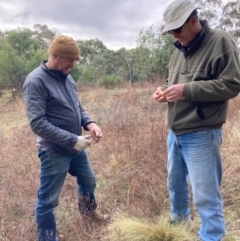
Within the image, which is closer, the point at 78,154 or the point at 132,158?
the point at 78,154

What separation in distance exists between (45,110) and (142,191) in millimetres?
1428

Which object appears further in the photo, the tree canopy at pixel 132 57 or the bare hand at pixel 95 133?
the tree canopy at pixel 132 57

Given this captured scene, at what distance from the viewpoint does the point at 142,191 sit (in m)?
3.23

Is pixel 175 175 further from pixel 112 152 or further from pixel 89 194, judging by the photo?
pixel 112 152

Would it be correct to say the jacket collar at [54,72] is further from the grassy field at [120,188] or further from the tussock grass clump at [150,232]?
the tussock grass clump at [150,232]

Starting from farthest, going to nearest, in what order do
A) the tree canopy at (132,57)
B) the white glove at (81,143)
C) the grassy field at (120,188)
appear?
1. the tree canopy at (132,57)
2. the grassy field at (120,188)
3. the white glove at (81,143)

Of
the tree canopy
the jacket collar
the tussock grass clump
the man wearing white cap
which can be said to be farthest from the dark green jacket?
the tree canopy

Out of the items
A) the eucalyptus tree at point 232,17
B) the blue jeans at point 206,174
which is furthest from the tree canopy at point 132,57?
the blue jeans at point 206,174

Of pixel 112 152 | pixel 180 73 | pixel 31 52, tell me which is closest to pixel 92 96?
pixel 112 152

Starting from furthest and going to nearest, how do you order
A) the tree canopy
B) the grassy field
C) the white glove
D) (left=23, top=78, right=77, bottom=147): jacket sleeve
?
1. the tree canopy
2. the grassy field
3. the white glove
4. (left=23, top=78, right=77, bottom=147): jacket sleeve

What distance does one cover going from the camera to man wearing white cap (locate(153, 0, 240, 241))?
188cm

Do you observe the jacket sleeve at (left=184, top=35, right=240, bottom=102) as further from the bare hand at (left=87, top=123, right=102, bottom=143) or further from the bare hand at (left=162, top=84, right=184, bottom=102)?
the bare hand at (left=87, top=123, right=102, bottom=143)

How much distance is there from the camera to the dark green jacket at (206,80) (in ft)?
6.14

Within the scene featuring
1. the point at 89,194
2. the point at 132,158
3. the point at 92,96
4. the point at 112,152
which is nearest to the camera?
the point at 89,194
